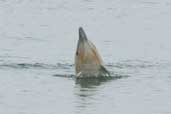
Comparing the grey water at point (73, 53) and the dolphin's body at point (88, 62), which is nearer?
the grey water at point (73, 53)

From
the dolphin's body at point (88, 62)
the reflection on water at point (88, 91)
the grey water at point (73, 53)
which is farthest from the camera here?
the dolphin's body at point (88, 62)

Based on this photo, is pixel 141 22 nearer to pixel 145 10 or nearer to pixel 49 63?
pixel 145 10

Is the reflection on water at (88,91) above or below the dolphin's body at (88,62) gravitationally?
below

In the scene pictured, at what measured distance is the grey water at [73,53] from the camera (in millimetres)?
23016

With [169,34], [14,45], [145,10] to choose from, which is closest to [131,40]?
[169,34]

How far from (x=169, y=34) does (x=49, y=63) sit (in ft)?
18.1

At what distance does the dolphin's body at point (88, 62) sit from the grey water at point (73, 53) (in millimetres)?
369

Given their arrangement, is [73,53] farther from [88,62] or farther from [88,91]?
[88,91]

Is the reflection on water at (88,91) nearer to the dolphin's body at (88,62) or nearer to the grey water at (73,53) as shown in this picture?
the grey water at (73,53)

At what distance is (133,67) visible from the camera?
27.8 m

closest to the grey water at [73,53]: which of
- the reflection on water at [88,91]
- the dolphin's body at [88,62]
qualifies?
the reflection on water at [88,91]

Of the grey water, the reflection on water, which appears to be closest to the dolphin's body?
the reflection on water

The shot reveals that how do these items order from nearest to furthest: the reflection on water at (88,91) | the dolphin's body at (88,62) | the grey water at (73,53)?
the reflection on water at (88,91), the grey water at (73,53), the dolphin's body at (88,62)

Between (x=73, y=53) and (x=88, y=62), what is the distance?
9.86 feet
